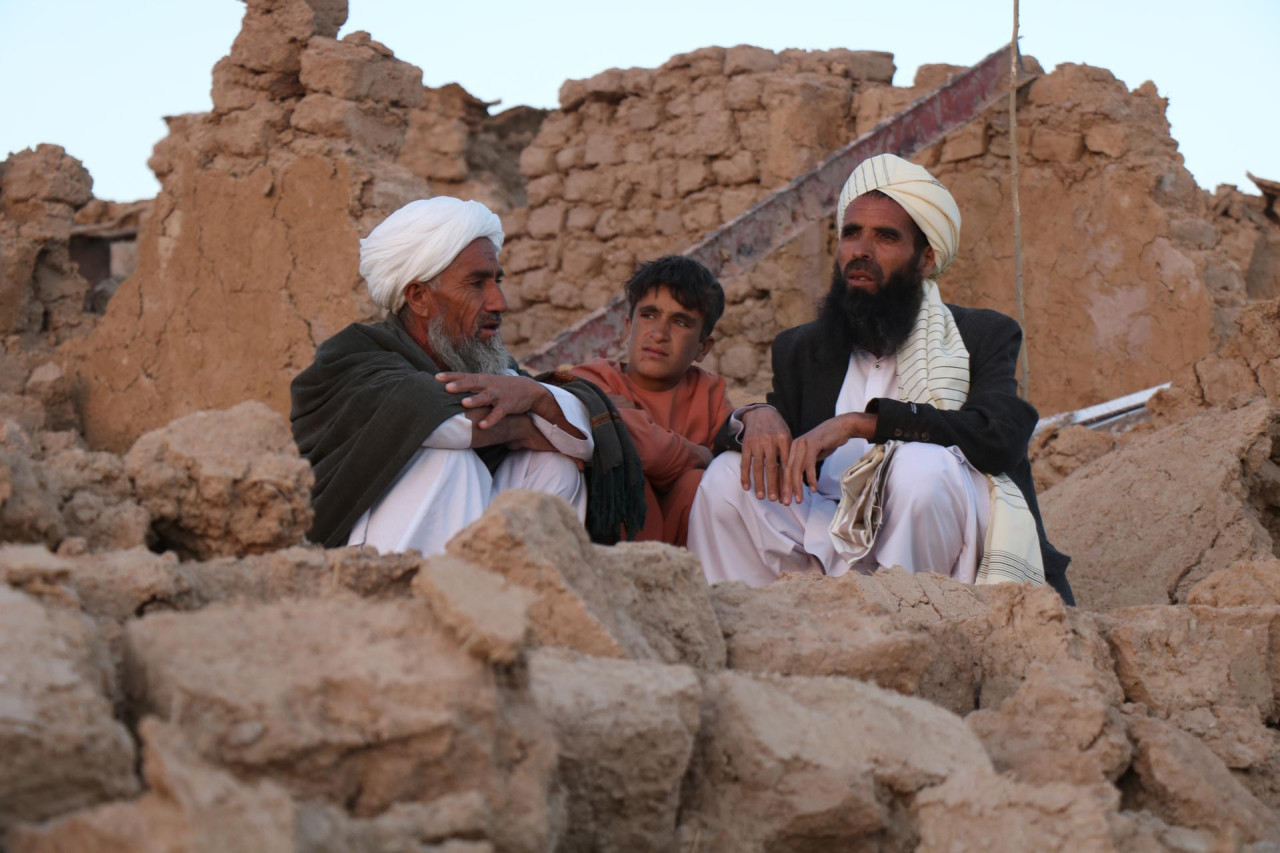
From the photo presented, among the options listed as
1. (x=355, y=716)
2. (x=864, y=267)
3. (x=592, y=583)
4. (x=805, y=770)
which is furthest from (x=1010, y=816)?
(x=864, y=267)

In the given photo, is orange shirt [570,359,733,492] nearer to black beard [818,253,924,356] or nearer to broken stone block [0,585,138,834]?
black beard [818,253,924,356]

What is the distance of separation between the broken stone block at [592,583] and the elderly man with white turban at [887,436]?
A: 146cm

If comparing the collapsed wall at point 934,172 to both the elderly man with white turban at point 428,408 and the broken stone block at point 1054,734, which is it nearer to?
the elderly man with white turban at point 428,408

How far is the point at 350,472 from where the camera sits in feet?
12.6

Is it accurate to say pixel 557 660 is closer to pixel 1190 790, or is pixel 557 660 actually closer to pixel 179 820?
pixel 179 820

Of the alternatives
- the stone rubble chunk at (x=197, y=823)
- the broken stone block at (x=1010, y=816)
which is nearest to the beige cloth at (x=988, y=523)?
the broken stone block at (x=1010, y=816)

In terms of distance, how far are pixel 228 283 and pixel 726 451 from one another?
126 inches

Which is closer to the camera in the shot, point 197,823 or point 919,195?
point 197,823

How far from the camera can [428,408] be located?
3.79m

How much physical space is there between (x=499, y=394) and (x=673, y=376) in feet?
3.00

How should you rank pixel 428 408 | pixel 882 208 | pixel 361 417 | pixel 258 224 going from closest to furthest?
1. pixel 428 408
2. pixel 361 417
3. pixel 882 208
4. pixel 258 224

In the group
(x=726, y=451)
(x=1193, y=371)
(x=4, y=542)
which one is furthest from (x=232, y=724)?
(x=1193, y=371)

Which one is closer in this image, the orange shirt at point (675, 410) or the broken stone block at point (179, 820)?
the broken stone block at point (179, 820)

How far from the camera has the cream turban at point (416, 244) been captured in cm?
428
